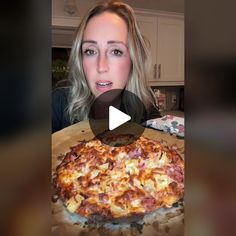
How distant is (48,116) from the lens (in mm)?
448

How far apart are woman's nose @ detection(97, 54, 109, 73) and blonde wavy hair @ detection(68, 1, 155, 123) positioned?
3 cm

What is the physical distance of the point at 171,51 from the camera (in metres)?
0.49

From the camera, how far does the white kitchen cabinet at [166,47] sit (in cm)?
48

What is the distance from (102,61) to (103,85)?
38 mm

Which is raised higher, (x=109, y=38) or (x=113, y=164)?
(x=109, y=38)

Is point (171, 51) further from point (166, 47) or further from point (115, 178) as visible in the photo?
point (115, 178)

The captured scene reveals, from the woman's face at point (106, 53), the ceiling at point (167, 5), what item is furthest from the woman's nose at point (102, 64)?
the ceiling at point (167, 5)

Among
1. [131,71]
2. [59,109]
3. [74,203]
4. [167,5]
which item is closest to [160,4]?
[167,5]
